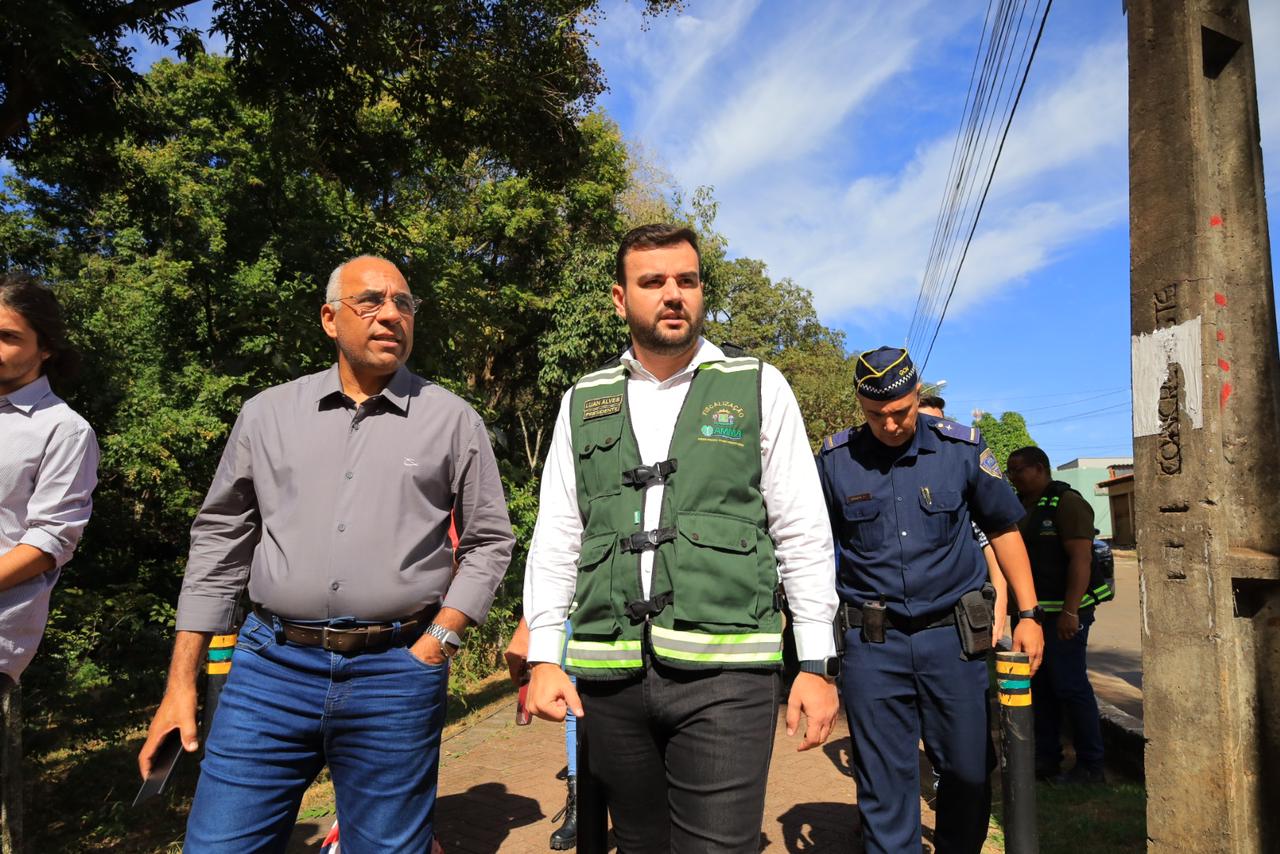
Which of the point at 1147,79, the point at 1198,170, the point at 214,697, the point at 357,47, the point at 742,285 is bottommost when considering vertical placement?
the point at 214,697

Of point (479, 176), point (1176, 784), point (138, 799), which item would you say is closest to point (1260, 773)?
point (1176, 784)

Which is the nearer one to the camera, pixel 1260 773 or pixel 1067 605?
pixel 1260 773

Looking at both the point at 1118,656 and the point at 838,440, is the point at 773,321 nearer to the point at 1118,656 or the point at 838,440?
→ the point at 1118,656

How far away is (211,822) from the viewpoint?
2.46 m

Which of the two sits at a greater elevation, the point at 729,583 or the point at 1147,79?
the point at 1147,79

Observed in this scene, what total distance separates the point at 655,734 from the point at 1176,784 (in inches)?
95.5

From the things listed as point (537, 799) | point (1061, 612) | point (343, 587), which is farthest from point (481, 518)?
point (1061, 612)

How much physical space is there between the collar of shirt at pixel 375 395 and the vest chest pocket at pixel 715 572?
106 centimetres

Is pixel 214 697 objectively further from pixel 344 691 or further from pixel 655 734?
pixel 655 734

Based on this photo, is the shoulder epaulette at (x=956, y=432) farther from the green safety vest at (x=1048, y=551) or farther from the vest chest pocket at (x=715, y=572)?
the green safety vest at (x=1048, y=551)

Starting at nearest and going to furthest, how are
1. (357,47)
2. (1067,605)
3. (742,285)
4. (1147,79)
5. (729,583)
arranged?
1. (729,583)
2. (1147,79)
3. (1067,605)
4. (357,47)
5. (742,285)

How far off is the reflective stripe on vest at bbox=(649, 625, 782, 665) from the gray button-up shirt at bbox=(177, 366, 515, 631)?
0.73 meters

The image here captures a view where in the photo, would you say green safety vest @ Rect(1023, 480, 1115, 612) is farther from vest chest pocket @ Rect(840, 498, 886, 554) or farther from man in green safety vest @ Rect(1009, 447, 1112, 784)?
vest chest pocket @ Rect(840, 498, 886, 554)

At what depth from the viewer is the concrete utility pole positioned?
3438mm
